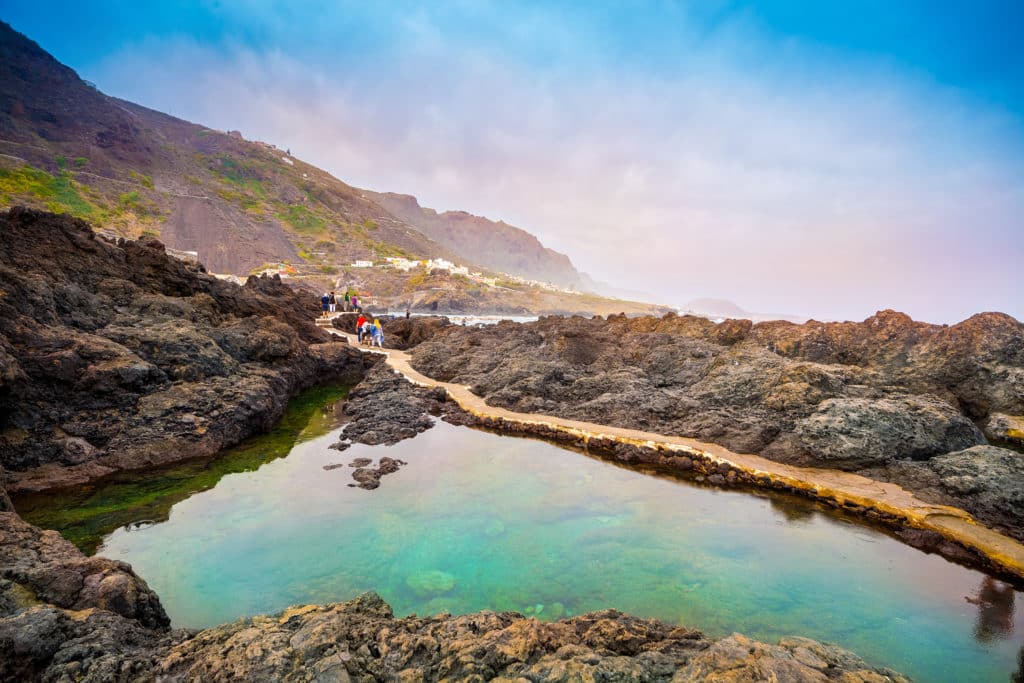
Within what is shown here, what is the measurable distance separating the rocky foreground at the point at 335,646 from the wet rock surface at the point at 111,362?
20.9 ft

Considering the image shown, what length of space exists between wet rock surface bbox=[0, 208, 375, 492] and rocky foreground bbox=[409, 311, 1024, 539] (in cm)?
906

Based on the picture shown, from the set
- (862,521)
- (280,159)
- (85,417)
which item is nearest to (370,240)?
(280,159)

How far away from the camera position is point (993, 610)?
6691mm

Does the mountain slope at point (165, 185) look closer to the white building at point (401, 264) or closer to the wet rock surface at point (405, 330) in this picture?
the white building at point (401, 264)

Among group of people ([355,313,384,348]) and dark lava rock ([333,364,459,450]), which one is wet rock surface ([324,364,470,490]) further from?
group of people ([355,313,384,348])

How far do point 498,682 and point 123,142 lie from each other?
151 metres

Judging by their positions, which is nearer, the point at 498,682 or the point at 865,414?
the point at 498,682

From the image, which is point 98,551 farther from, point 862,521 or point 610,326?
point 610,326

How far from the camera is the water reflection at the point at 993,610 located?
20.5ft

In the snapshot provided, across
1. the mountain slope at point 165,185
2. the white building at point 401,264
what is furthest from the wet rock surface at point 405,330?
the white building at point 401,264

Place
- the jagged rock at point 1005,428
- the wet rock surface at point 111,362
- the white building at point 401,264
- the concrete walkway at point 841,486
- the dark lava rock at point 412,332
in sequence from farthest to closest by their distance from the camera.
Answer: the white building at point 401,264, the dark lava rock at point 412,332, the jagged rock at point 1005,428, the wet rock surface at point 111,362, the concrete walkway at point 841,486

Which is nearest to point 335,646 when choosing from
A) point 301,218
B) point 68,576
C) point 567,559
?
point 68,576

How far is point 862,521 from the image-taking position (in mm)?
9445

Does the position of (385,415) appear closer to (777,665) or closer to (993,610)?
(777,665)
